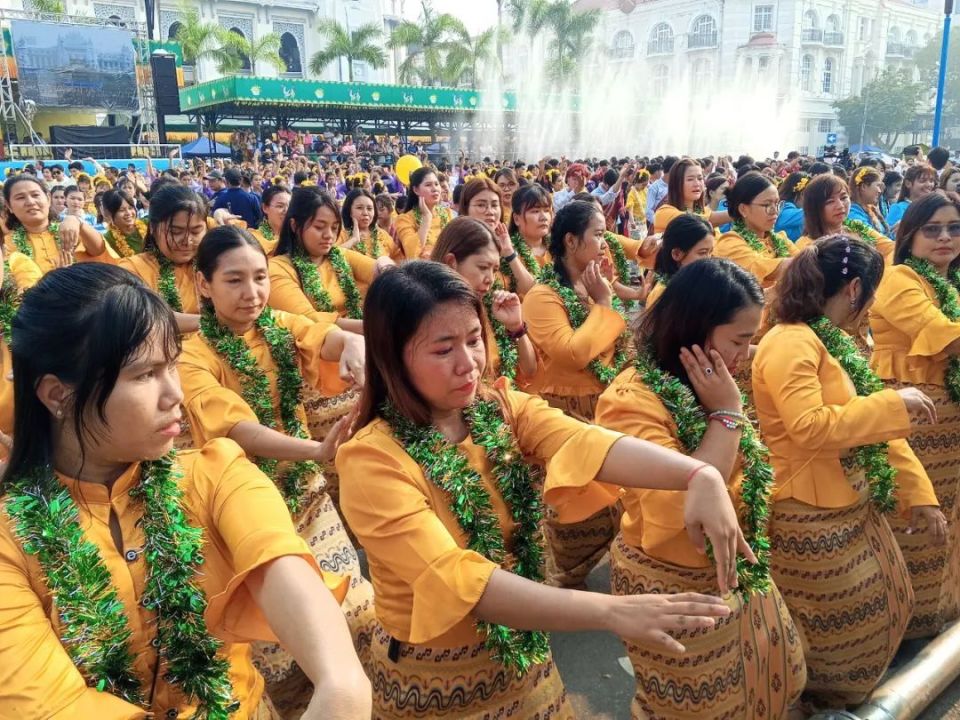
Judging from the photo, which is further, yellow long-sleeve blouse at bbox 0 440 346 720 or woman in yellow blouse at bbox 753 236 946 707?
woman in yellow blouse at bbox 753 236 946 707

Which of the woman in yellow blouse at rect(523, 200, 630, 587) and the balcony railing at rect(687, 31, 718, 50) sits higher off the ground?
the balcony railing at rect(687, 31, 718, 50)

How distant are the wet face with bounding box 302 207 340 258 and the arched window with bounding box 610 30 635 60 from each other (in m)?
63.1

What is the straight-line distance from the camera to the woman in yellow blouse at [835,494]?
2461 millimetres

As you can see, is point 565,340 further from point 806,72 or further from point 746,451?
point 806,72

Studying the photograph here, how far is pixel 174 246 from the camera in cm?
393

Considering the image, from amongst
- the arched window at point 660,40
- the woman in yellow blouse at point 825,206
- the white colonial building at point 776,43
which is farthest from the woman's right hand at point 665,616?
the arched window at point 660,40

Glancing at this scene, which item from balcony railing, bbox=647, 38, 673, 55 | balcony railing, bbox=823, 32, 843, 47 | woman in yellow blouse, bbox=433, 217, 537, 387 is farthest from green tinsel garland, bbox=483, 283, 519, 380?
balcony railing, bbox=823, 32, 843, 47

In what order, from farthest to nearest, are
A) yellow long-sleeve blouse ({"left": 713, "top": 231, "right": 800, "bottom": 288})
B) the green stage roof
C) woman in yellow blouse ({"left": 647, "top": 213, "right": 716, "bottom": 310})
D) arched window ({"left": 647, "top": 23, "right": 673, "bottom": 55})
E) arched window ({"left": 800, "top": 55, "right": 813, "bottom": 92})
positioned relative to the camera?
arched window ({"left": 647, "top": 23, "right": 673, "bottom": 55}) → arched window ({"left": 800, "top": 55, "right": 813, "bottom": 92}) → the green stage roof → yellow long-sleeve blouse ({"left": 713, "top": 231, "right": 800, "bottom": 288}) → woman in yellow blouse ({"left": 647, "top": 213, "right": 716, "bottom": 310})

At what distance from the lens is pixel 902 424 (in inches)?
92.4

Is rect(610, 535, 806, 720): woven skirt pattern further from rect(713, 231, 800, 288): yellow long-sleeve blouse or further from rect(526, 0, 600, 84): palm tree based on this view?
rect(526, 0, 600, 84): palm tree

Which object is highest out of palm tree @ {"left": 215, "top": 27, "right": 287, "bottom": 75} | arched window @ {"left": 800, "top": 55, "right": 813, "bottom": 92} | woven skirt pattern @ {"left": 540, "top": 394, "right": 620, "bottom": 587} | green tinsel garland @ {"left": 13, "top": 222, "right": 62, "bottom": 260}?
arched window @ {"left": 800, "top": 55, "right": 813, "bottom": 92}

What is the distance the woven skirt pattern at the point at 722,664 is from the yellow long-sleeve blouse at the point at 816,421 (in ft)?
1.65

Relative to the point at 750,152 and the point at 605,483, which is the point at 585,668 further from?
the point at 750,152

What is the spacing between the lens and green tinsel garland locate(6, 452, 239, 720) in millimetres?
1365
